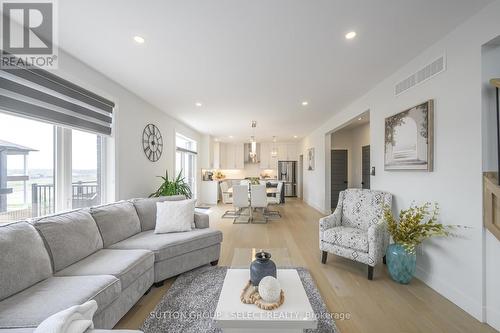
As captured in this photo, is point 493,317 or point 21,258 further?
point 493,317

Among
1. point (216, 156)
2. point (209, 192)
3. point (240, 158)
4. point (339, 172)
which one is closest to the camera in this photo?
point (339, 172)

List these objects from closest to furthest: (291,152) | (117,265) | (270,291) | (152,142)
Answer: (270,291) → (117,265) → (152,142) → (291,152)

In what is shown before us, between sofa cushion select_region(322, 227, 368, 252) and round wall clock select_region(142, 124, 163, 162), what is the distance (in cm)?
347

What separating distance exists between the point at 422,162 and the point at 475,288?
123cm

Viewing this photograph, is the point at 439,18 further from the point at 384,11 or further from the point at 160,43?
the point at 160,43

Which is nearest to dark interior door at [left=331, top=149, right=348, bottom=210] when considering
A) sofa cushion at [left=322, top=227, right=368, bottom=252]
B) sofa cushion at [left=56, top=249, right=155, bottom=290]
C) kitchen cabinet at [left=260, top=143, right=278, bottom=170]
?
kitchen cabinet at [left=260, top=143, right=278, bottom=170]

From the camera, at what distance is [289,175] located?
9.48 meters

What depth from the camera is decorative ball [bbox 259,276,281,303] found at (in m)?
1.40

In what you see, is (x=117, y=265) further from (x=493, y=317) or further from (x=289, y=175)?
(x=289, y=175)

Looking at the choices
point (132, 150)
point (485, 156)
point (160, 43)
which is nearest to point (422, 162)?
point (485, 156)

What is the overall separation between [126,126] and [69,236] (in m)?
2.04

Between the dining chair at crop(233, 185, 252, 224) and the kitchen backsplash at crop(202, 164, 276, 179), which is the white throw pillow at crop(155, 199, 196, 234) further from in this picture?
the kitchen backsplash at crop(202, 164, 276, 179)

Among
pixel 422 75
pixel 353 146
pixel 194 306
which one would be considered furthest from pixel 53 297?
pixel 353 146

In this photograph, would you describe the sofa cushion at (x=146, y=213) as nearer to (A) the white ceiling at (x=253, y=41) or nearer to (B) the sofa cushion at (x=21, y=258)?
(B) the sofa cushion at (x=21, y=258)
